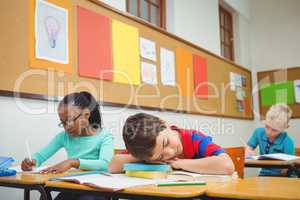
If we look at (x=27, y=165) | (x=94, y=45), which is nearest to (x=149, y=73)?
(x=94, y=45)

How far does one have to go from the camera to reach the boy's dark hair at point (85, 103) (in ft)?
5.98

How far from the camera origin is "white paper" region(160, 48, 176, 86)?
10.3ft

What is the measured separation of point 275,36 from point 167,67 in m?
2.64

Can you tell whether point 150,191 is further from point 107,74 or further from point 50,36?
point 107,74

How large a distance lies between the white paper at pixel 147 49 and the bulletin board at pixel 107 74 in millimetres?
35

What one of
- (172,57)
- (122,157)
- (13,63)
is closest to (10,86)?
(13,63)

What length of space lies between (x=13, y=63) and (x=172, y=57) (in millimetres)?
1683

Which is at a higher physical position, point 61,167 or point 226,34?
point 226,34

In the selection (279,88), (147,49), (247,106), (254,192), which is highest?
(147,49)

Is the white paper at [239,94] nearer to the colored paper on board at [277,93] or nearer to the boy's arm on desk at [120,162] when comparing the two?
the colored paper on board at [277,93]

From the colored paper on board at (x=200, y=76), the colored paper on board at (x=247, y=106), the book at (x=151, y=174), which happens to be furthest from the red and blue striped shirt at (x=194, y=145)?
the colored paper on board at (x=247, y=106)

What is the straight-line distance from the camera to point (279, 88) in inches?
195

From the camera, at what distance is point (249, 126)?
5051 mm

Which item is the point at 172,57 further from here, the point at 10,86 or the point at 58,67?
the point at 10,86
